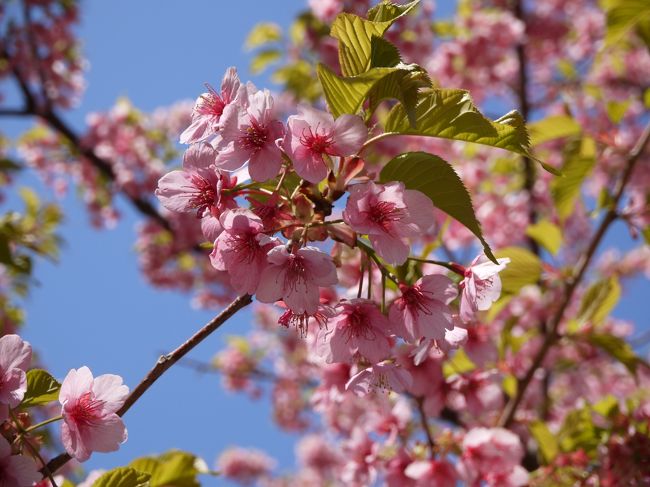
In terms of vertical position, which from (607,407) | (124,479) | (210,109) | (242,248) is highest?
(607,407)

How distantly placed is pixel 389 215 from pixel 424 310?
211 mm

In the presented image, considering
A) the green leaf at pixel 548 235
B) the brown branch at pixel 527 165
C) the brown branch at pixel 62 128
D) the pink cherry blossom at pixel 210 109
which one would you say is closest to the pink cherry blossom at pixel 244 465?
the brown branch at pixel 62 128

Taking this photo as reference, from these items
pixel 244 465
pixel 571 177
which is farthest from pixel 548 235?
pixel 244 465

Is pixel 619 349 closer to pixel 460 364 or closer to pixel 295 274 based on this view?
pixel 460 364

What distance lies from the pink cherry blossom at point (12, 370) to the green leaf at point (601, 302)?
6.80 feet

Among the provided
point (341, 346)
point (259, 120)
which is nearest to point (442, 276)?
point (341, 346)

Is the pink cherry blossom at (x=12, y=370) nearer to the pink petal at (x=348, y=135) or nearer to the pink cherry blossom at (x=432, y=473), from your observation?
the pink petal at (x=348, y=135)

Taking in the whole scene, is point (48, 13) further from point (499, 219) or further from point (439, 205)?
point (439, 205)

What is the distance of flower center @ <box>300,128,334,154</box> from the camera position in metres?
1.06

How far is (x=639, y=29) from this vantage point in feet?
8.32

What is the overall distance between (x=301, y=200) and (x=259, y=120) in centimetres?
16

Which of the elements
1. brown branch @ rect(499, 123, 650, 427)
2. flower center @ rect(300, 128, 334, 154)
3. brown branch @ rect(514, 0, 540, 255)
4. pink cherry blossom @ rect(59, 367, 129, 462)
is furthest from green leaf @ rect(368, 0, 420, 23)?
brown branch @ rect(514, 0, 540, 255)

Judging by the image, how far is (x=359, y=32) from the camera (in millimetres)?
1095

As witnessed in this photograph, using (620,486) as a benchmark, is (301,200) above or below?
below
